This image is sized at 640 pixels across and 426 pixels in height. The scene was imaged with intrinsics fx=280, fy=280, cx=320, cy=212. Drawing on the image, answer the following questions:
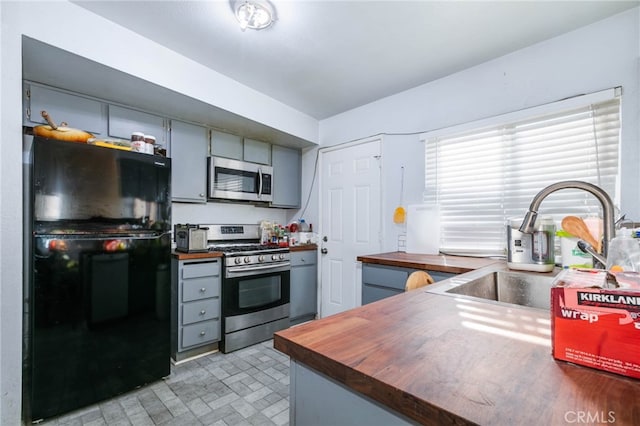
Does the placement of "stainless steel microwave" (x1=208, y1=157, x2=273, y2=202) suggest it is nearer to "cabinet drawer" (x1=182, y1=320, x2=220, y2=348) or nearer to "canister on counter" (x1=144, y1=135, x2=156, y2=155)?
"canister on counter" (x1=144, y1=135, x2=156, y2=155)

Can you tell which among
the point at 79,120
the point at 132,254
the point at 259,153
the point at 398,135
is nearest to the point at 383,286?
the point at 398,135

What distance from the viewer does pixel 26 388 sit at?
1604mm

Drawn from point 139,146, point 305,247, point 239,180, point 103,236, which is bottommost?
point 305,247

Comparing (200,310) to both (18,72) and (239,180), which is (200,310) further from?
(18,72)

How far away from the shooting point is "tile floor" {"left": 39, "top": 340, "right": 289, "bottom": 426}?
1.63 meters

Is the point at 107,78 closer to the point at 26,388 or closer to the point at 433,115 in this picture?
the point at 26,388

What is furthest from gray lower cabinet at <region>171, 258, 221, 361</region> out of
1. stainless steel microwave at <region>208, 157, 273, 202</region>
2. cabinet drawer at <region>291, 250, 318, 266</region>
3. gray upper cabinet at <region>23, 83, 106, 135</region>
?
gray upper cabinet at <region>23, 83, 106, 135</region>

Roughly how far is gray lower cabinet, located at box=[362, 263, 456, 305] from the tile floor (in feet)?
2.98

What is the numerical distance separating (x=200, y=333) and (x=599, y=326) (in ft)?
8.41

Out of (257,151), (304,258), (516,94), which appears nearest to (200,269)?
(304,258)

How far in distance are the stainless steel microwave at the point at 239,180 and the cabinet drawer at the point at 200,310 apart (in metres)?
1.02

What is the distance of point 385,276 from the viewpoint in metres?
2.08

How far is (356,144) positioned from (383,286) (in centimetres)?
164

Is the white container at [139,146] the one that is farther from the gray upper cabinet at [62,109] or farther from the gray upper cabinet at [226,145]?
the gray upper cabinet at [226,145]
